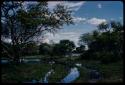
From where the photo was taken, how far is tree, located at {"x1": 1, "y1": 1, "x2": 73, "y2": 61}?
355cm

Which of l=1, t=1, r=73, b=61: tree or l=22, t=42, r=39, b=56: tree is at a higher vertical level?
l=1, t=1, r=73, b=61: tree

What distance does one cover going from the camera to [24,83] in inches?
112

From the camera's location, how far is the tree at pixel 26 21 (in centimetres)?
355

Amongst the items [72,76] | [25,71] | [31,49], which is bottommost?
[72,76]

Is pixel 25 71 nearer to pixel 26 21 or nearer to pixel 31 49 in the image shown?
pixel 31 49

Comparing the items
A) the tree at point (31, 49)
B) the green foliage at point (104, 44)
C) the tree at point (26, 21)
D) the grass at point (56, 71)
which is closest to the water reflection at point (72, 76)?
the grass at point (56, 71)

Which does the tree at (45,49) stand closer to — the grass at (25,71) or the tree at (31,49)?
the tree at (31,49)

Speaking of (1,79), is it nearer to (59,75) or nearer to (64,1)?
(59,75)

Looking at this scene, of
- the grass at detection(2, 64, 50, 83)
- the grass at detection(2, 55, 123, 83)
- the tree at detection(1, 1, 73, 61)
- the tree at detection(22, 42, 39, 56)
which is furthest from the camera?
the tree at detection(1, 1, 73, 61)

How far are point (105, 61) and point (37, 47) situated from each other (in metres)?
1.11

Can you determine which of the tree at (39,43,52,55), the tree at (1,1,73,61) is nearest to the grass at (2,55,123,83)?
the tree at (39,43,52,55)

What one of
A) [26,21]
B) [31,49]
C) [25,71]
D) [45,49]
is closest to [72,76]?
[45,49]

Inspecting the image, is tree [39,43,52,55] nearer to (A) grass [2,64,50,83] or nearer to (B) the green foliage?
(A) grass [2,64,50,83]

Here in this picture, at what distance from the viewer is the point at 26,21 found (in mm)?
3898
